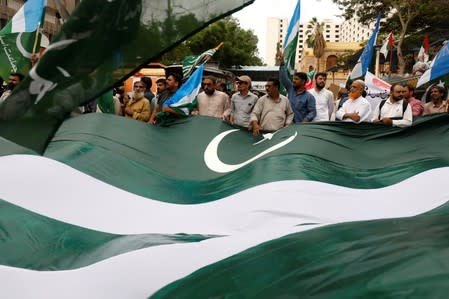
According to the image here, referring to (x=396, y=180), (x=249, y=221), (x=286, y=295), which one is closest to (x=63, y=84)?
(x=286, y=295)

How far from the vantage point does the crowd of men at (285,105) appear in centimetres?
591

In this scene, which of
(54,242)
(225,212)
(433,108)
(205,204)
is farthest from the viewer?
(433,108)

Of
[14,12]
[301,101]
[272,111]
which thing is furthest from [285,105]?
[14,12]

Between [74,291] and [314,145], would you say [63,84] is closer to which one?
[74,291]

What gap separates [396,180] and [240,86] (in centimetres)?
269

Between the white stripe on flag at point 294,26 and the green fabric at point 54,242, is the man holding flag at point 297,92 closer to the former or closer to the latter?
the white stripe on flag at point 294,26

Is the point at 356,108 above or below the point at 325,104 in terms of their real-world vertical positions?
above

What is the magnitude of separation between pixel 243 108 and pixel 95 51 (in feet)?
13.2

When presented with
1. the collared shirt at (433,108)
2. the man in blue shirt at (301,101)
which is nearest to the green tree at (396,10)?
the collared shirt at (433,108)

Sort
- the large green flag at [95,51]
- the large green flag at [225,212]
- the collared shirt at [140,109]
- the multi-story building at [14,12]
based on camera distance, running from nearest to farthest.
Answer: the large green flag at [225,212] < the large green flag at [95,51] < the collared shirt at [140,109] < the multi-story building at [14,12]

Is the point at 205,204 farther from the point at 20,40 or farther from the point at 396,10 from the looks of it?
the point at 396,10

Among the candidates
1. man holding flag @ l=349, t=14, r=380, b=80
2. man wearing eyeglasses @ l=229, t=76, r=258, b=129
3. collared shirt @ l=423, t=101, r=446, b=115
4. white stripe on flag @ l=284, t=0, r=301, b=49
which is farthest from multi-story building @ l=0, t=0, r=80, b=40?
collared shirt @ l=423, t=101, r=446, b=115

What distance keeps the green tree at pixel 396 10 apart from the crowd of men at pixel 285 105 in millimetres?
21597

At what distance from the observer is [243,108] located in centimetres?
635
